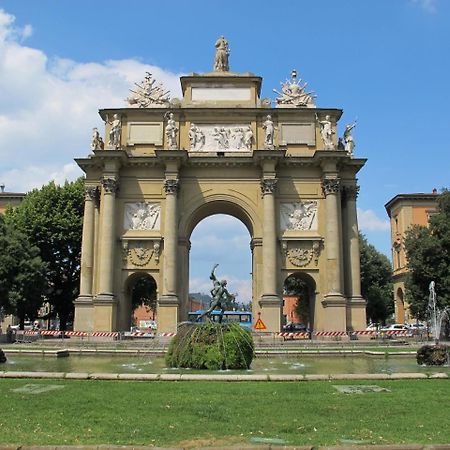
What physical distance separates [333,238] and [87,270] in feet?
60.3

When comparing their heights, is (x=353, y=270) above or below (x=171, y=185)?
below

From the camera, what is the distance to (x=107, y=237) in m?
40.7

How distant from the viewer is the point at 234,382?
13.7 meters

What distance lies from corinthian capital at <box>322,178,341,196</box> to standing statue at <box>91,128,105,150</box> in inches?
692

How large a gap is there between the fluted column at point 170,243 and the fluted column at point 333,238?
36.5 feet

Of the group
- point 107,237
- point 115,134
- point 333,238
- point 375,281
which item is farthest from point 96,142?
point 375,281

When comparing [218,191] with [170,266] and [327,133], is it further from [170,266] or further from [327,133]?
[327,133]

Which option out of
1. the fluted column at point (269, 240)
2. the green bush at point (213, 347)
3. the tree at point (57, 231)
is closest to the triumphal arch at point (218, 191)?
the fluted column at point (269, 240)

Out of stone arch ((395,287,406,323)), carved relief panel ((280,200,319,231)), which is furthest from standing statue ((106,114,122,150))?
stone arch ((395,287,406,323))

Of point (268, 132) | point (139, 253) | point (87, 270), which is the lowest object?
point (87, 270)

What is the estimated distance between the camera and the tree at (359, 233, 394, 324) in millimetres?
65500

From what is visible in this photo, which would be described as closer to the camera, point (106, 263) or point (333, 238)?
point (106, 263)

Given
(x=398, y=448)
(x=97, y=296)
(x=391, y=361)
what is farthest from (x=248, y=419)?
(x=97, y=296)

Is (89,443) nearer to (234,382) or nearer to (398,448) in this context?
(398,448)
